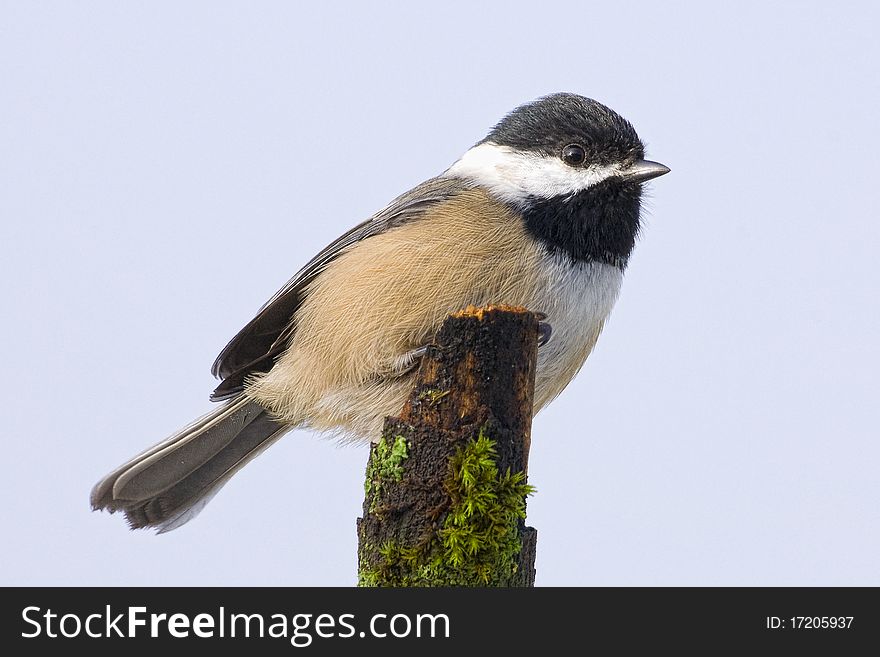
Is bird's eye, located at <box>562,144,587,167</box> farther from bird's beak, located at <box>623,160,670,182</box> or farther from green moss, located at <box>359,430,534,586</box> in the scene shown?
green moss, located at <box>359,430,534,586</box>

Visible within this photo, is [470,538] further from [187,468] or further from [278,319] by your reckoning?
[187,468]

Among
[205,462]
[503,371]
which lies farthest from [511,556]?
[205,462]

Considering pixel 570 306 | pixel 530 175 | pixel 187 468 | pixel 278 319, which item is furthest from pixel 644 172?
pixel 187 468

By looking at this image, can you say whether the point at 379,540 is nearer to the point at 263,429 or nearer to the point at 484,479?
the point at 484,479

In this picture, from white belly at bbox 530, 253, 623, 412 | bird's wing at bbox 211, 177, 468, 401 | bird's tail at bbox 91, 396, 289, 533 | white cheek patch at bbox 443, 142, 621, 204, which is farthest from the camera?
bird's tail at bbox 91, 396, 289, 533

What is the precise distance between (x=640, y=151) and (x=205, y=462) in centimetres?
238

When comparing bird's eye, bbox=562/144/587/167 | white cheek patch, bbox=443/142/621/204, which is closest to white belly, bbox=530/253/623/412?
white cheek patch, bbox=443/142/621/204

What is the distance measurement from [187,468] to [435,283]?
1616 mm

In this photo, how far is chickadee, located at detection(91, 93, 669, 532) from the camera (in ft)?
12.4

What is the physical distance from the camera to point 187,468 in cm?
457

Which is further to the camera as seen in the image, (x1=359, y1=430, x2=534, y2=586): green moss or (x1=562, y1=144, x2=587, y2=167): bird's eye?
(x1=562, y1=144, x2=587, y2=167): bird's eye

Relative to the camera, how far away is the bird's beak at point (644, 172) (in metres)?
4.00

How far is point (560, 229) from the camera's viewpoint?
3.83 meters

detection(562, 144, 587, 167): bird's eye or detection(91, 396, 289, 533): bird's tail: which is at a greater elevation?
detection(562, 144, 587, 167): bird's eye
